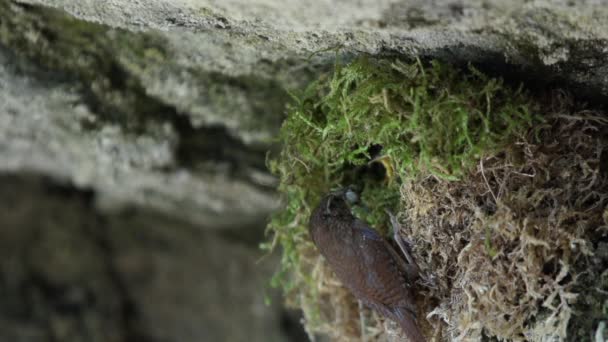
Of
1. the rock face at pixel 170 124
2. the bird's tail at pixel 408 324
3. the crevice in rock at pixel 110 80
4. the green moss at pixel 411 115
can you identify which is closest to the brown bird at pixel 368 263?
the bird's tail at pixel 408 324

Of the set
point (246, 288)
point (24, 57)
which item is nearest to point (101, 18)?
point (24, 57)

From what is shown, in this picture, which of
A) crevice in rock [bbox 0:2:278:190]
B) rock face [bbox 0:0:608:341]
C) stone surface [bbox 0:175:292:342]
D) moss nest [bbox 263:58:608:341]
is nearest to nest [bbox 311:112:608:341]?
moss nest [bbox 263:58:608:341]

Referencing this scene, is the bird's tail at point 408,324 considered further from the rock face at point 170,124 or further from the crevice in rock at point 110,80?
the crevice in rock at point 110,80

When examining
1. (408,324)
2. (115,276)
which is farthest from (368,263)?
(115,276)

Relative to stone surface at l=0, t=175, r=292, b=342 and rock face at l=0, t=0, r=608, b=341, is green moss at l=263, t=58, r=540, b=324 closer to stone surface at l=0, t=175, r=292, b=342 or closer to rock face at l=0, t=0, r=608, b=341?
rock face at l=0, t=0, r=608, b=341

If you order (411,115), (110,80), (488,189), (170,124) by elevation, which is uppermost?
(411,115)

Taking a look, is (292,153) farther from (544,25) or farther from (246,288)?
(246,288)

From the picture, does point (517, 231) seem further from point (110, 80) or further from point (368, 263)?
point (110, 80)
